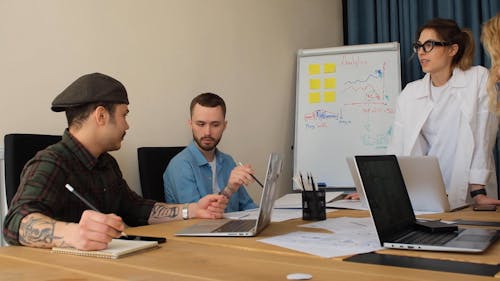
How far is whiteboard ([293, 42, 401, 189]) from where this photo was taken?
364 cm

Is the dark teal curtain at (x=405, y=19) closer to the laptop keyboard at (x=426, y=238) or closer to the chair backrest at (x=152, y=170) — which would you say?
the chair backrest at (x=152, y=170)

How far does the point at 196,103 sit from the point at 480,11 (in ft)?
7.63

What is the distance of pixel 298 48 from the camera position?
392 centimetres

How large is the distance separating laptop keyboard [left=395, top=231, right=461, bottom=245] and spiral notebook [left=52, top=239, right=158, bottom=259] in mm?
555

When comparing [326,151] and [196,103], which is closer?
[196,103]

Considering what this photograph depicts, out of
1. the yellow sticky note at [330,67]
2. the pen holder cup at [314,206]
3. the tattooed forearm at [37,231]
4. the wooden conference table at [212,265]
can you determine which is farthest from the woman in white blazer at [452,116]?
the tattooed forearm at [37,231]

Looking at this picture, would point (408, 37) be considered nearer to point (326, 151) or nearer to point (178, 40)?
point (326, 151)

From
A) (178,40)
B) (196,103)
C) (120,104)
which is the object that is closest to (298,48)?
(178,40)

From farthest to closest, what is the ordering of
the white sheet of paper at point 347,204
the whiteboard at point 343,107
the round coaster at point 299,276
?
1. the whiteboard at point 343,107
2. the white sheet of paper at point 347,204
3. the round coaster at point 299,276

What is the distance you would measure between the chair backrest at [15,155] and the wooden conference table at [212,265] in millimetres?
567

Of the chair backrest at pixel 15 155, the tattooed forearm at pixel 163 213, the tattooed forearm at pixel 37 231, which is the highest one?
the chair backrest at pixel 15 155

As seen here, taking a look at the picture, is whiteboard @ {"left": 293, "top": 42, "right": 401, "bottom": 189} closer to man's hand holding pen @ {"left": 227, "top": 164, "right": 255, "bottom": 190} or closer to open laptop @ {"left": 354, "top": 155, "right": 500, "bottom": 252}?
man's hand holding pen @ {"left": 227, "top": 164, "right": 255, "bottom": 190}

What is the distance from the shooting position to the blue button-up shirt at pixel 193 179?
232cm

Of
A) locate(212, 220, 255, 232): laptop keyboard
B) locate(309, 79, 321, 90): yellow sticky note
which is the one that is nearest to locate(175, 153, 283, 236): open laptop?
locate(212, 220, 255, 232): laptop keyboard
